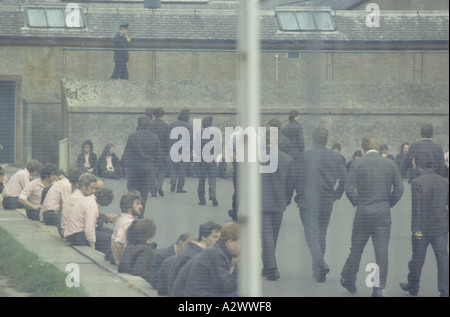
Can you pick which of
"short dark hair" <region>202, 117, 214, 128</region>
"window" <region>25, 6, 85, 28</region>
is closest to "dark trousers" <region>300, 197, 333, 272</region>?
"short dark hair" <region>202, 117, 214, 128</region>

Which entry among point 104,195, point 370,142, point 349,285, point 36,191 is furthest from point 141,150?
point 36,191

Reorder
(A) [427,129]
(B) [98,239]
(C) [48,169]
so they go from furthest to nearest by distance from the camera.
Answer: (B) [98,239] → (C) [48,169] → (A) [427,129]

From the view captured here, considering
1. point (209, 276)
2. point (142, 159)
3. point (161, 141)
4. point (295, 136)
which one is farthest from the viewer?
point (161, 141)

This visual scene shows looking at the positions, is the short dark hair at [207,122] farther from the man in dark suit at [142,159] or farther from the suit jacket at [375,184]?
the suit jacket at [375,184]

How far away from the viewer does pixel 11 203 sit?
22.1 feet

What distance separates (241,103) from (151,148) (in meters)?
1.56

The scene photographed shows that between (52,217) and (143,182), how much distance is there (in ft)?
4.74

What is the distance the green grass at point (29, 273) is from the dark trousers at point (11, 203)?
7.0 inches

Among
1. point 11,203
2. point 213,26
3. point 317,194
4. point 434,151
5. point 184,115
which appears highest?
point 213,26

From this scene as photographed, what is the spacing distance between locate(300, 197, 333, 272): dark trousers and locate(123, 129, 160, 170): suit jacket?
2.90ft

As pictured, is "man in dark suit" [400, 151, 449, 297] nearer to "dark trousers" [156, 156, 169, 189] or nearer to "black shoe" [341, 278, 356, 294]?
"black shoe" [341, 278, 356, 294]

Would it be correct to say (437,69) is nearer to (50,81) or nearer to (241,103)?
(241,103)

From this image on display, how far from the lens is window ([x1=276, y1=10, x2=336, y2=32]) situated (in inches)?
213

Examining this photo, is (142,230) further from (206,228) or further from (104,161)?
(206,228)
